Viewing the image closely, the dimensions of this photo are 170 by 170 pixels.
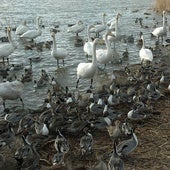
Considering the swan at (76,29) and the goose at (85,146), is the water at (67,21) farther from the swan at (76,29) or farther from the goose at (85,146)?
the goose at (85,146)

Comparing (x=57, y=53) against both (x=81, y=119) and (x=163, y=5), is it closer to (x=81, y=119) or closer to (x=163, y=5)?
(x=81, y=119)

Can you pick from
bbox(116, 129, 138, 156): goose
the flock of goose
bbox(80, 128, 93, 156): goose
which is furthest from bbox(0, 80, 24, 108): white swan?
bbox(116, 129, 138, 156): goose

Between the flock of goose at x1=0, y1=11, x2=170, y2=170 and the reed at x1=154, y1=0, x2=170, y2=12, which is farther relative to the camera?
the reed at x1=154, y1=0, x2=170, y2=12

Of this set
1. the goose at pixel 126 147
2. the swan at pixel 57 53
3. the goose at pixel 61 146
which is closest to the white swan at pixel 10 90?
the goose at pixel 61 146

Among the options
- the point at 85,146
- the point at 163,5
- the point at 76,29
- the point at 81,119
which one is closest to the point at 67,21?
the point at 76,29

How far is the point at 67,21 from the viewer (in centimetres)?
2705

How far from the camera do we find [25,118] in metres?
10.2

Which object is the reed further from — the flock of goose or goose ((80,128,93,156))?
goose ((80,128,93,156))

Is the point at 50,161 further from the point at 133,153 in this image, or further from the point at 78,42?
the point at 78,42

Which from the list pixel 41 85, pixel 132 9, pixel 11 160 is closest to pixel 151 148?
pixel 11 160

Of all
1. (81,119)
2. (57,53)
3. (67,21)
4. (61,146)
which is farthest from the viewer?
(67,21)

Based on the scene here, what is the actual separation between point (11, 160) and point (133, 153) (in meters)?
2.64

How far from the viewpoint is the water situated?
1533cm

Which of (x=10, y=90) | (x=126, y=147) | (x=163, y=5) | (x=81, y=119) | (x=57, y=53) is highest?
(x=163, y=5)
